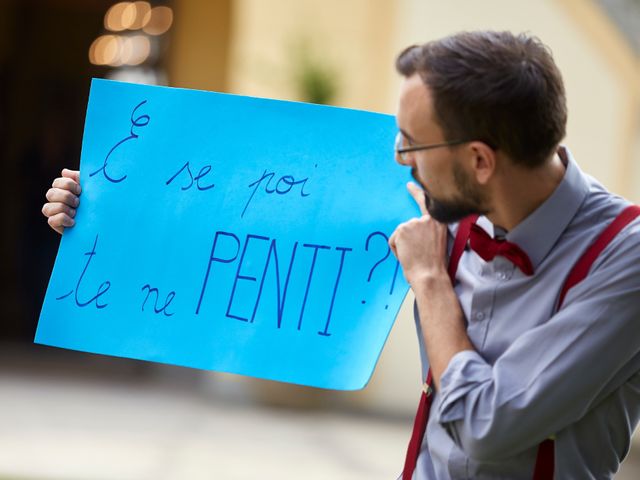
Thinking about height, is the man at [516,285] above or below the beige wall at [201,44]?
below

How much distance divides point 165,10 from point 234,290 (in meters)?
7.33

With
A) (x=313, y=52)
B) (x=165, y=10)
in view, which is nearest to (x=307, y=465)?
(x=313, y=52)

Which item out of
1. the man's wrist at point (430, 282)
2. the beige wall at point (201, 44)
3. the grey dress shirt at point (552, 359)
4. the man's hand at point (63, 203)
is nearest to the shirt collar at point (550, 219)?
the grey dress shirt at point (552, 359)

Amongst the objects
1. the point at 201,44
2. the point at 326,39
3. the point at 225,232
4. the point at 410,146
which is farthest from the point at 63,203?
the point at 201,44

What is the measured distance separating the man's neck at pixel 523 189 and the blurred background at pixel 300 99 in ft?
15.4

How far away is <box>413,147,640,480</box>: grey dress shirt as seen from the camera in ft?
5.18

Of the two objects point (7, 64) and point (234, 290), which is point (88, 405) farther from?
point (234, 290)

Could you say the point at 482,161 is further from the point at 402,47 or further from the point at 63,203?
the point at 402,47

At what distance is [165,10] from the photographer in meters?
9.06

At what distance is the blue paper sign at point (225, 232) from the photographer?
2.08m

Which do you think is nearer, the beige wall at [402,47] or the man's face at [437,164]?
the man's face at [437,164]

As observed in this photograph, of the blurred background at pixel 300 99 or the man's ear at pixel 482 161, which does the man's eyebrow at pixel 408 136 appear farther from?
the blurred background at pixel 300 99

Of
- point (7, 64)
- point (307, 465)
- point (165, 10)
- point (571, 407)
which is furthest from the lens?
point (7, 64)

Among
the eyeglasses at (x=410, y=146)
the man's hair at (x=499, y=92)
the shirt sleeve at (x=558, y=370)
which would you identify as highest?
the man's hair at (x=499, y=92)
